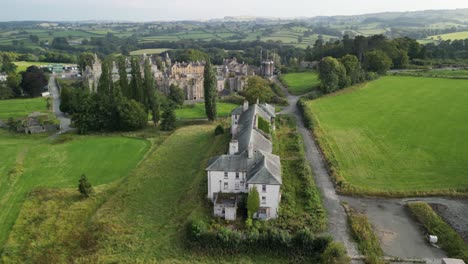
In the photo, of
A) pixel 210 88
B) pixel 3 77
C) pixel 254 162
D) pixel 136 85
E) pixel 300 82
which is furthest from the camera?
pixel 3 77

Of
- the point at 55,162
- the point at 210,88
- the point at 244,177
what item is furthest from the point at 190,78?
the point at 244,177

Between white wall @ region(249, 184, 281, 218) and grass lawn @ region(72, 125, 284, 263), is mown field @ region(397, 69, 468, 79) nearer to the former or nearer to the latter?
grass lawn @ region(72, 125, 284, 263)

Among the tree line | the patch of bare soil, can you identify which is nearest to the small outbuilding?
the patch of bare soil

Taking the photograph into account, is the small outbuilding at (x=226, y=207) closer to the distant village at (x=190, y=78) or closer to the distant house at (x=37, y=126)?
the distant house at (x=37, y=126)

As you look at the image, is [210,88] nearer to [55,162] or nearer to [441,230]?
[55,162]

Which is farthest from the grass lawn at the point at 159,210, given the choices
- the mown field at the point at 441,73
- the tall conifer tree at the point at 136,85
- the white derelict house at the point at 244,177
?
the mown field at the point at 441,73

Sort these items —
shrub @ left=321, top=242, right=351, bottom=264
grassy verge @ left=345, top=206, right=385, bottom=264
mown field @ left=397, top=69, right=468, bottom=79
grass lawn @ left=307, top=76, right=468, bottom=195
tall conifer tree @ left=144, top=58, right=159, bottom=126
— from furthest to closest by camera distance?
1. mown field @ left=397, top=69, right=468, bottom=79
2. tall conifer tree @ left=144, top=58, right=159, bottom=126
3. grass lawn @ left=307, top=76, right=468, bottom=195
4. grassy verge @ left=345, top=206, right=385, bottom=264
5. shrub @ left=321, top=242, right=351, bottom=264
